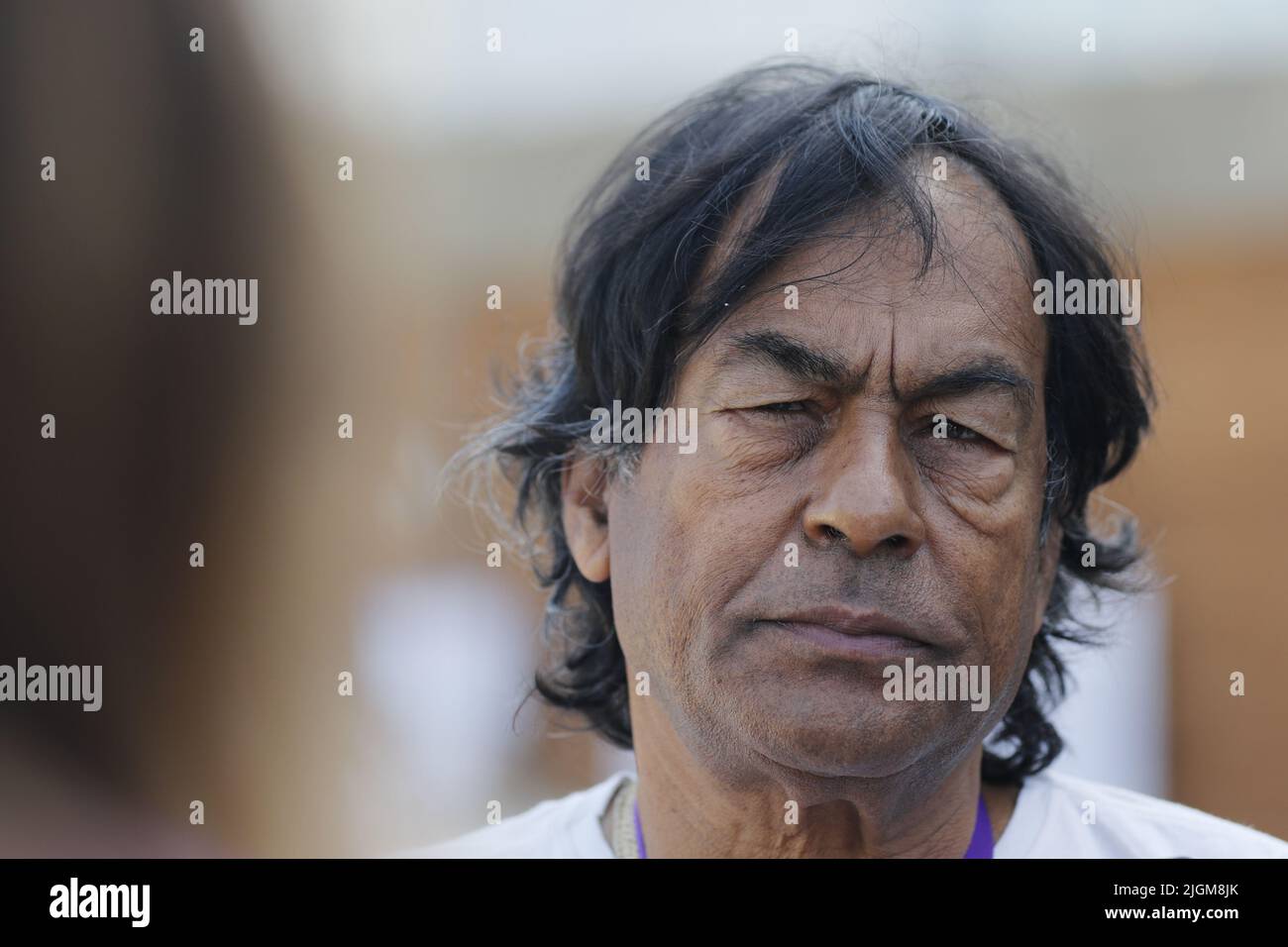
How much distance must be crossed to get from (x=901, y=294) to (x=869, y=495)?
0.37 metres

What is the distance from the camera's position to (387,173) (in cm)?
410

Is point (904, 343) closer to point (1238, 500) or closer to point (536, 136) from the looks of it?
point (536, 136)

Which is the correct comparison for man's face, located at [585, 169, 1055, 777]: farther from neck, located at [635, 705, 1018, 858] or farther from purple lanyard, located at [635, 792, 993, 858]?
purple lanyard, located at [635, 792, 993, 858]

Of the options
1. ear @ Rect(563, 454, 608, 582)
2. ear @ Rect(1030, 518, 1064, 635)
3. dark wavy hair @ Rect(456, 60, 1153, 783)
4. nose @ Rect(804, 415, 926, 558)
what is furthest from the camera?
ear @ Rect(563, 454, 608, 582)

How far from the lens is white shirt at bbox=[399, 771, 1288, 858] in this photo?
227 cm

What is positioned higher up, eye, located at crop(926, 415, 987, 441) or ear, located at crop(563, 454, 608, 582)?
eye, located at crop(926, 415, 987, 441)

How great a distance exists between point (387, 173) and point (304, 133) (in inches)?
16.4

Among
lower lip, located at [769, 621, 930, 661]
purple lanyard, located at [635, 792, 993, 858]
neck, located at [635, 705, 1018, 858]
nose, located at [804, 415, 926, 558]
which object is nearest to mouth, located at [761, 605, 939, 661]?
lower lip, located at [769, 621, 930, 661]

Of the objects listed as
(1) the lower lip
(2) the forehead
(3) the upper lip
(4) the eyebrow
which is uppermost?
(2) the forehead

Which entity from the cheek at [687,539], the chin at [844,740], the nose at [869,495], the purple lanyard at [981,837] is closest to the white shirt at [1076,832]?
the purple lanyard at [981,837]

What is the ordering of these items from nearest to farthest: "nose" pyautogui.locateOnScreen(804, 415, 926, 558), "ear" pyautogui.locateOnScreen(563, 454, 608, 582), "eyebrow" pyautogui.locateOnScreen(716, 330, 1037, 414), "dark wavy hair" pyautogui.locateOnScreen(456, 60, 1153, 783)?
1. "nose" pyautogui.locateOnScreen(804, 415, 926, 558)
2. "eyebrow" pyautogui.locateOnScreen(716, 330, 1037, 414)
3. "dark wavy hair" pyautogui.locateOnScreen(456, 60, 1153, 783)
4. "ear" pyautogui.locateOnScreen(563, 454, 608, 582)
